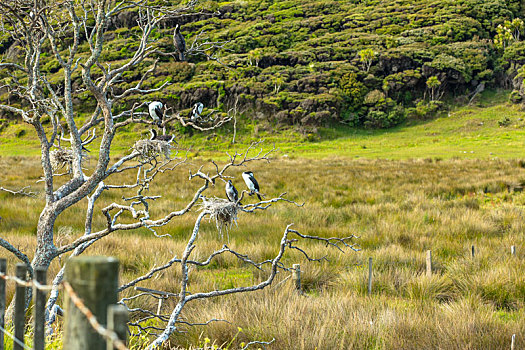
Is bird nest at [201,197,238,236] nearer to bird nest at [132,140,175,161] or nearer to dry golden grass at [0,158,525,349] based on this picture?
bird nest at [132,140,175,161]

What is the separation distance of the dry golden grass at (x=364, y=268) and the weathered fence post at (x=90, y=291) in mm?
2469

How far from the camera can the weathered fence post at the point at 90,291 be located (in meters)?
0.89

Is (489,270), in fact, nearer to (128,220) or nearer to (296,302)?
(296,302)

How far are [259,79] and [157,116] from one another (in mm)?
64240

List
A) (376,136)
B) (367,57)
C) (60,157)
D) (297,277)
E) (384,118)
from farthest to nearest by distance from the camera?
(367,57), (384,118), (376,136), (297,277), (60,157)

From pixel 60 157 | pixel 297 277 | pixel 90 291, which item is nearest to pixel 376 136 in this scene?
pixel 297 277

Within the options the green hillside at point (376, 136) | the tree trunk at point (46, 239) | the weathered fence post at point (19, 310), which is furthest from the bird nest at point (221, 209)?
the green hillside at point (376, 136)

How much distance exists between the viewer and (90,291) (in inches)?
35.9

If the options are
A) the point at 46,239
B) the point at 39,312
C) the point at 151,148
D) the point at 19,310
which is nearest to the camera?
the point at 39,312

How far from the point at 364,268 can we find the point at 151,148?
3.72 meters

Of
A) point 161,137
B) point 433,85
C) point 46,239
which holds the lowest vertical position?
point 46,239

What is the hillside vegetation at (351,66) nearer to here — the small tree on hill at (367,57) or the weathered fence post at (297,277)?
the small tree on hill at (367,57)

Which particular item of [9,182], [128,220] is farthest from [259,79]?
[128,220]

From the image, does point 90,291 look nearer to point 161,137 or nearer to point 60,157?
point 161,137
